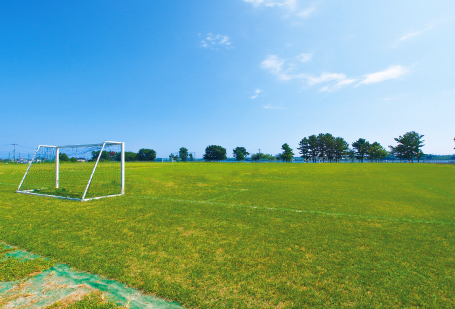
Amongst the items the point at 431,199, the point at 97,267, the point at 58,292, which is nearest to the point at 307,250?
the point at 97,267

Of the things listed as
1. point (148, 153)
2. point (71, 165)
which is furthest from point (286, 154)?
point (71, 165)

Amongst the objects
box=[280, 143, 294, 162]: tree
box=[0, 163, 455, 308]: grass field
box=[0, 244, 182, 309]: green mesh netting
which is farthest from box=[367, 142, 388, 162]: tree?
box=[0, 244, 182, 309]: green mesh netting

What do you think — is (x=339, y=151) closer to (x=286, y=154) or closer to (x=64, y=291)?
(x=286, y=154)

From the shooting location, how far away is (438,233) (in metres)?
4.09

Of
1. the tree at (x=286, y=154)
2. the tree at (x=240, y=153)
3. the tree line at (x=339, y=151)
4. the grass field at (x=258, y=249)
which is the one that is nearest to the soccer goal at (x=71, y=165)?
the grass field at (x=258, y=249)

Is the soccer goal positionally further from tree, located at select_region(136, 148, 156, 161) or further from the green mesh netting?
tree, located at select_region(136, 148, 156, 161)

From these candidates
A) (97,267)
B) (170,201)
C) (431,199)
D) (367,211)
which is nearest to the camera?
(97,267)

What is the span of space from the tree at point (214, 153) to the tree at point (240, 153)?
21.5ft

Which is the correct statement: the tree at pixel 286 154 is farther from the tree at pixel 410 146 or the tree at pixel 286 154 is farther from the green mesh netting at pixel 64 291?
the green mesh netting at pixel 64 291

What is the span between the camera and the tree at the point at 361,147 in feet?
269

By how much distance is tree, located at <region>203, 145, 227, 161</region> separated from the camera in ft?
327

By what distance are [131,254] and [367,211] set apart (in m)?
5.57

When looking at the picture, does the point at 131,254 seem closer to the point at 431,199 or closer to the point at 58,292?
the point at 58,292

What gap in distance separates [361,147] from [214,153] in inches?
2299
